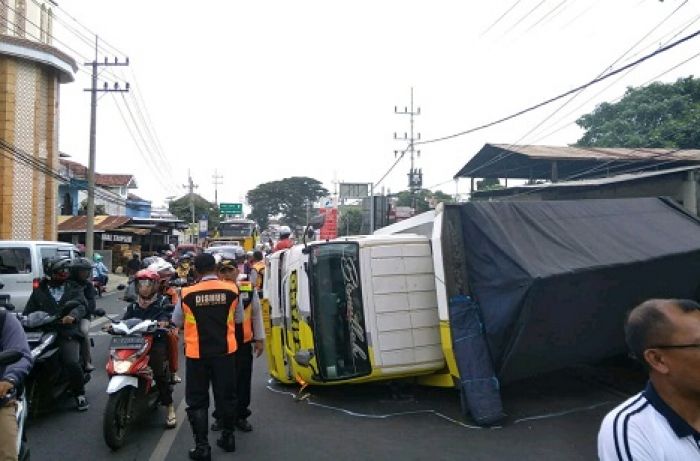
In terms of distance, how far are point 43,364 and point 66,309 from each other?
0.57 metres

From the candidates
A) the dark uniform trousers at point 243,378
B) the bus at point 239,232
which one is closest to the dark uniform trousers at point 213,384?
the dark uniform trousers at point 243,378

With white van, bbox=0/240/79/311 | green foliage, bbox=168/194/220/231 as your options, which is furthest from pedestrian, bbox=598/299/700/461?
green foliage, bbox=168/194/220/231

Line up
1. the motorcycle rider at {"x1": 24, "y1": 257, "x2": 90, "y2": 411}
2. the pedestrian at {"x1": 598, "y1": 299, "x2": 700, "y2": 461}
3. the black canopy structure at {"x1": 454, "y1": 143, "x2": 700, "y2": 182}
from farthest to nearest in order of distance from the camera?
the black canopy structure at {"x1": 454, "y1": 143, "x2": 700, "y2": 182}, the motorcycle rider at {"x1": 24, "y1": 257, "x2": 90, "y2": 411}, the pedestrian at {"x1": 598, "y1": 299, "x2": 700, "y2": 461}

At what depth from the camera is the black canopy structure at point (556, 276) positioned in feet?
18.8

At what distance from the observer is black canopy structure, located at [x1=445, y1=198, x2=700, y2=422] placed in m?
5.73

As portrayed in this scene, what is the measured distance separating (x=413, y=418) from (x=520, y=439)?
A: 1.10 meters

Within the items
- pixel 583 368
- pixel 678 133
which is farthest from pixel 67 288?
pixel 678 133

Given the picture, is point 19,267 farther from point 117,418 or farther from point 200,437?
point 200,437

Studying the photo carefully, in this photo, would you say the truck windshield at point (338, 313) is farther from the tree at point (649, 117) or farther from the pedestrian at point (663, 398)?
the tree at point (649, 117)

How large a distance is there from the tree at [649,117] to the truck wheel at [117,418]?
1072 inches

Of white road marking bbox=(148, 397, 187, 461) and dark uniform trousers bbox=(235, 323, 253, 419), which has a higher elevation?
dark uniform trousers bbox=(235, 323, 253, 419)

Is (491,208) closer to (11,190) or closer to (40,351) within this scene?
(40,351)

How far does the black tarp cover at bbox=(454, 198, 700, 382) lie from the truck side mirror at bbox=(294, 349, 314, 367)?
5.95 feet

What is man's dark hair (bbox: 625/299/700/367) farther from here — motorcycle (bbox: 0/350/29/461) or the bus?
the bus
